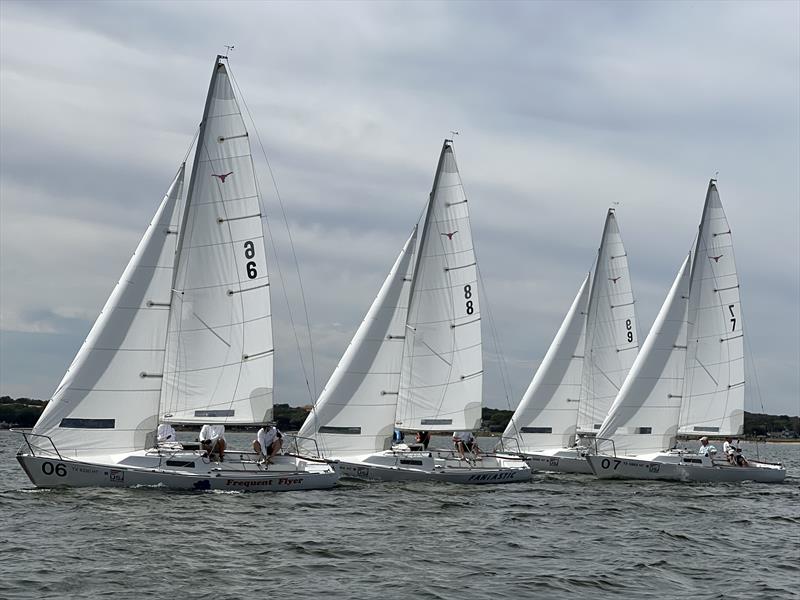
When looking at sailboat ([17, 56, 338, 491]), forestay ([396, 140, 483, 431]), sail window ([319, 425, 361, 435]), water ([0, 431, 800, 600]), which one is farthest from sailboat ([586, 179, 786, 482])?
sailboat ([17, 56, 338, 491])

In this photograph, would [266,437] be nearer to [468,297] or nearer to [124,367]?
[124,367]

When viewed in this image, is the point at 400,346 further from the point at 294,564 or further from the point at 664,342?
the point at 294,564

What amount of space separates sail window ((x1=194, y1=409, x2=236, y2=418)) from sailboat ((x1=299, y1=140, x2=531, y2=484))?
15.1 ft

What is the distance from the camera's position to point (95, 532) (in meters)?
22.2

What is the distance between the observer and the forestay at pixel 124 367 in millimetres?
28281

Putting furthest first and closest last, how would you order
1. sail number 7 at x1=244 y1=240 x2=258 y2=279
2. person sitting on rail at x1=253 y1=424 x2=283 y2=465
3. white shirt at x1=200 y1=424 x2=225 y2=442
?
sail number 7 at x1=244 y1=240 x2=258 y2=279
person sitting on rail at x1=253 y1=424 x2=283 y2=465
white shirt at x1=200 y1=424 x2=225 y2=442

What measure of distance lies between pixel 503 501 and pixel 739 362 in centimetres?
1631

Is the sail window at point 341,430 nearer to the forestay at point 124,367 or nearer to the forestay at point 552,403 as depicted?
the forestay at point 124,367

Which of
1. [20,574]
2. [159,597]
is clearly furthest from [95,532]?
[159,597]

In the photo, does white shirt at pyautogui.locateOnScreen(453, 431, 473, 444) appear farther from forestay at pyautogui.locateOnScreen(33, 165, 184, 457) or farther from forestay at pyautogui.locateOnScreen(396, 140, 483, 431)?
forestay at pyautogui.locateOnScreen(33, 165, 184, 457)

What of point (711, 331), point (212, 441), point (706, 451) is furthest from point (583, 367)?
point (212, 441)

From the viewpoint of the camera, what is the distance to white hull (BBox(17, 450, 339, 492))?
27812 millimetres

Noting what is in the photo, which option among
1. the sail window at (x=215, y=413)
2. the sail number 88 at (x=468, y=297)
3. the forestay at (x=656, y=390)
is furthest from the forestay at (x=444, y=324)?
the sail window at (x=215, y=413)

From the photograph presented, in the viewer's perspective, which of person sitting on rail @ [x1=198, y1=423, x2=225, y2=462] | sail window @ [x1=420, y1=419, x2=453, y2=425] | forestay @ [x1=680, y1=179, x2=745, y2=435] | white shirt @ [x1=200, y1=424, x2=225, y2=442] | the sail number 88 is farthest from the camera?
forestay @ [x1=680, y1=179, x2=745, y2=435]
